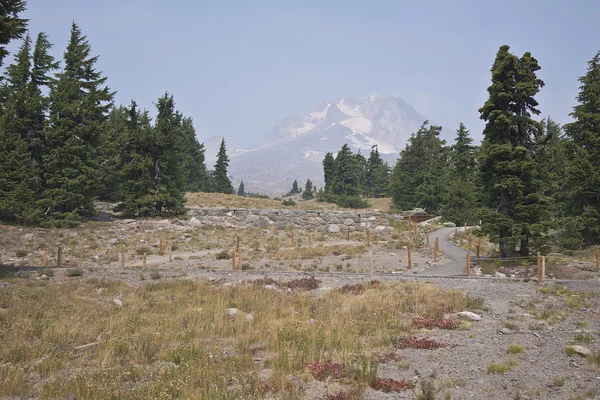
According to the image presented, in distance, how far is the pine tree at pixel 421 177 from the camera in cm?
5791

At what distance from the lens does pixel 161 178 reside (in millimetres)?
41438

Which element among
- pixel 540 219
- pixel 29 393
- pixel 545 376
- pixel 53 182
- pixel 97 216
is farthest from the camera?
pixel 97 216

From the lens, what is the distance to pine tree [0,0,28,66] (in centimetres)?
1415

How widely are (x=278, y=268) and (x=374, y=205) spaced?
5173 centimetres

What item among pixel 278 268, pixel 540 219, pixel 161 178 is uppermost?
pixel 161 178

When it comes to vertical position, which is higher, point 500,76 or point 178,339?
point 500,76

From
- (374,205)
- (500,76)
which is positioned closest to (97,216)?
(500,76)

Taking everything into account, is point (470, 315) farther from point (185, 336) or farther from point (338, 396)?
point (185, 336)

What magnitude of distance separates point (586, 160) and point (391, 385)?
30065mm

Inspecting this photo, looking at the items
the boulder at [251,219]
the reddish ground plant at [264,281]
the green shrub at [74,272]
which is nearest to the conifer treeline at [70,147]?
the boulder at [251,219]

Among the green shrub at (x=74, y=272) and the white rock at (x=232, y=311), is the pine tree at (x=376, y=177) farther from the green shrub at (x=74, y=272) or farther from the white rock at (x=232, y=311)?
the white rock at (x=232, y=311)

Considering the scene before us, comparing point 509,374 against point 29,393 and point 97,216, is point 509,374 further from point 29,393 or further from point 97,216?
point 97,216

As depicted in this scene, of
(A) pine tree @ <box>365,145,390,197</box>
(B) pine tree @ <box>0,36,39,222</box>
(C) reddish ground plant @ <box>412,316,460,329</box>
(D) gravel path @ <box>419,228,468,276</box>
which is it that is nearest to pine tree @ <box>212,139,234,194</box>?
(A) pine tree @ <box>365,145,390,197</box>

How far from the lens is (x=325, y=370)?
784 cm
